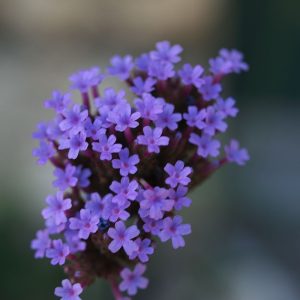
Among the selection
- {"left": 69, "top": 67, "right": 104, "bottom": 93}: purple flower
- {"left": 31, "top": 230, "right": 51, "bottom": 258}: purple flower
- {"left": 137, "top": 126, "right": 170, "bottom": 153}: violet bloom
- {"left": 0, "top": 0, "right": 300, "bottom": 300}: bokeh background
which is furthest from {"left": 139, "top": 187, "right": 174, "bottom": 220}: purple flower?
{"left": 0, "top": 0, "right": 300, "bottom": 300}: bokeh background

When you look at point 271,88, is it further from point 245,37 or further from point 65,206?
point 65,206

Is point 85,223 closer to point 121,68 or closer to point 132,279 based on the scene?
point 132,279

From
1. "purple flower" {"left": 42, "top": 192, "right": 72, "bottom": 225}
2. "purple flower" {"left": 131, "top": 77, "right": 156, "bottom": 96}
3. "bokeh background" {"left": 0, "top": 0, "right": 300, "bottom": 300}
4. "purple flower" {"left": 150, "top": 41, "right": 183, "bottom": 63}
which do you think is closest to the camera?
"purple flower" {"left": 42, "top": 192, "right": 72, "bottom": 225}

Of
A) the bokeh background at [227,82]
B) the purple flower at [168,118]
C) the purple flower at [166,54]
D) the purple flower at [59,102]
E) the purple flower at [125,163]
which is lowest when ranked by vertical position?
the purple flower at [125,163]

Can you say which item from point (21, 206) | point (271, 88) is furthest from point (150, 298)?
point (271, 88)

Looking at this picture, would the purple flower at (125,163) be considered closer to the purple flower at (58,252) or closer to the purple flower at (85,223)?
the purple flower at (85,223)

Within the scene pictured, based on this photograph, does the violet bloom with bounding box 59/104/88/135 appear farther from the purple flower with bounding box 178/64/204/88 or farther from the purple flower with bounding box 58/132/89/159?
the purple flower with bounding box 178/64/204/88

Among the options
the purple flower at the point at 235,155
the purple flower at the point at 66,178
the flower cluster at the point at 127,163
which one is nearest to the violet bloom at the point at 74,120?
the flower cluster at the point at 127,163
